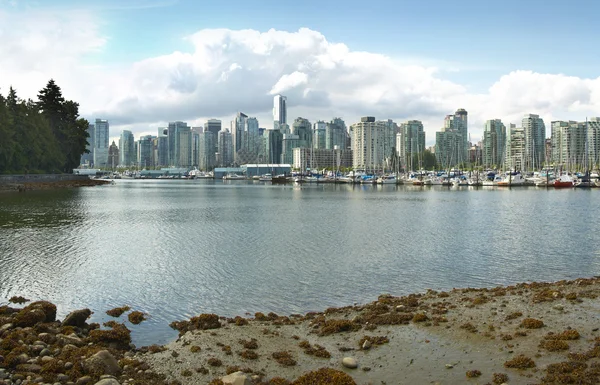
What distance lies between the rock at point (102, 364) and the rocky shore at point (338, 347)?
3 cm

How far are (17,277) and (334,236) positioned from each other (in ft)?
100

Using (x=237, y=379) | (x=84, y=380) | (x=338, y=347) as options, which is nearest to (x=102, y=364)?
(x=84, y=380)

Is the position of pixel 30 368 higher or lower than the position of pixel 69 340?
higher

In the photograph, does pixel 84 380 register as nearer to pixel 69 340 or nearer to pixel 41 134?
pixel 69 340

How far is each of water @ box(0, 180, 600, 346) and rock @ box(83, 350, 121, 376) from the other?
13.5 feet

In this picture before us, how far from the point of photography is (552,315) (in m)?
21.3

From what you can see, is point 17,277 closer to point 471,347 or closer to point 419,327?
point 419,327

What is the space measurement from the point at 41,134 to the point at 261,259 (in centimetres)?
12469

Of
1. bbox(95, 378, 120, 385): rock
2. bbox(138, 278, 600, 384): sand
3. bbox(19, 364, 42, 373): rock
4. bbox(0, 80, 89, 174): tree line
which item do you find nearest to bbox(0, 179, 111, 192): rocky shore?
bbox(0, 80, 89, 174): tree line

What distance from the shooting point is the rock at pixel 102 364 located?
15.1m

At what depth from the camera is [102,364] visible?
15328 millimetres

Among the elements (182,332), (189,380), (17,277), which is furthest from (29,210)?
(189,380)

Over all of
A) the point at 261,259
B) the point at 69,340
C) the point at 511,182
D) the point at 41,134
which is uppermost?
the point at 41,134

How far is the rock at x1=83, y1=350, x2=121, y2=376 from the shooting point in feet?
49.6
